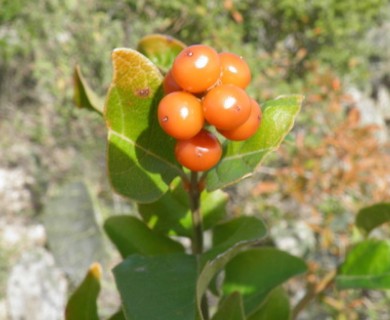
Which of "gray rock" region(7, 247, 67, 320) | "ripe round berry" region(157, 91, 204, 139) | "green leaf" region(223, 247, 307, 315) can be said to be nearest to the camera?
"ripe round berry" region(157, 91, 204, 139)

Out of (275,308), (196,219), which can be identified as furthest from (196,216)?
(275,308)

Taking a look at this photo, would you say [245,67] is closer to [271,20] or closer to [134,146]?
[134,146]

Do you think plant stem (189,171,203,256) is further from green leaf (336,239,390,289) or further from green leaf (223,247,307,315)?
green leaf (336,239,390,289)

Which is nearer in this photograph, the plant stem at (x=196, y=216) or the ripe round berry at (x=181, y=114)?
the ripe round berry at (x=181, y=114)

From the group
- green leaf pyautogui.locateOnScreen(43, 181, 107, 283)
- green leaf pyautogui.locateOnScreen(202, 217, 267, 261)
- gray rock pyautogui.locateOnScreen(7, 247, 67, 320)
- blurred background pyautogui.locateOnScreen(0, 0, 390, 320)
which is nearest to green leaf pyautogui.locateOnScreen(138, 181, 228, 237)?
green leaf pyautogui.locateOnScreen(202, 217, 267, 261)

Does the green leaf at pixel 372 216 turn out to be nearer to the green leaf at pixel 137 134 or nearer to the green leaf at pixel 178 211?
the green leaf at pixel 178 211

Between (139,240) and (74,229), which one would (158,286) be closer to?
(139,240)

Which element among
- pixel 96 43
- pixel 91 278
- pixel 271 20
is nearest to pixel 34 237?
pixel 96 43

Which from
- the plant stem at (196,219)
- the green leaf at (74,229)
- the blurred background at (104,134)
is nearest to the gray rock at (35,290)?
the blurred background at (104,134)
